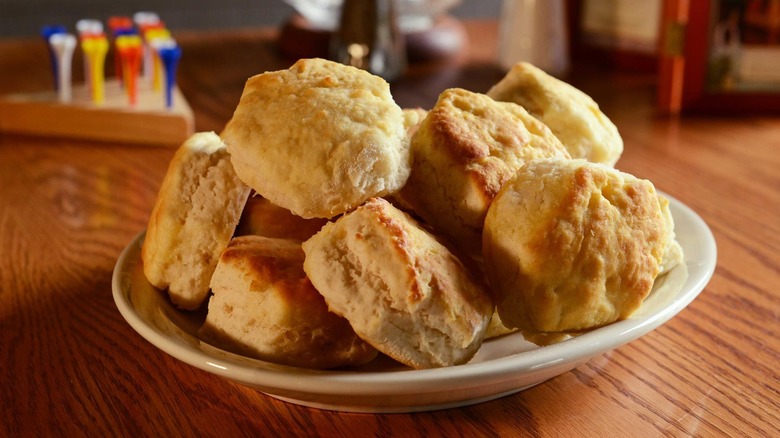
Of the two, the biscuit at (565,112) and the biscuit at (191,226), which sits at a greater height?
the biscuit at (565,112)

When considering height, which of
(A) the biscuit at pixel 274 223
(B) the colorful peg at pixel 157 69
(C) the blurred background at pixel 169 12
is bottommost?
(C) the blurred background at pixel 169 12

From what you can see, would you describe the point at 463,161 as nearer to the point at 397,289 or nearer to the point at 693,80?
the point at 397,289

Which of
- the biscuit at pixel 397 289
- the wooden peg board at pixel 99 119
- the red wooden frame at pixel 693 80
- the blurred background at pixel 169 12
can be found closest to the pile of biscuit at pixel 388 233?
the biscuit at pixel 397 289

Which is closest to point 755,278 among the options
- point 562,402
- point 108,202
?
point 562,402

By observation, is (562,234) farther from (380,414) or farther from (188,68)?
(188,68)

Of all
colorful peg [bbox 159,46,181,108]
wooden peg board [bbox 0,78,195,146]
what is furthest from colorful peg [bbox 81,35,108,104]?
colorful peg [bbox 159,46,181,108]

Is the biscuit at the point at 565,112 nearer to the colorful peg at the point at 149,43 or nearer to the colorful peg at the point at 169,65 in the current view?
the colorful peg at the point at 169,65
